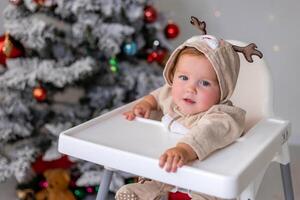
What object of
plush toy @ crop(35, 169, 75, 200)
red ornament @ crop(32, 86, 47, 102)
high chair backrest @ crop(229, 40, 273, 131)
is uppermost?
high chair backrest @ crop(229, 40, 273, 131)

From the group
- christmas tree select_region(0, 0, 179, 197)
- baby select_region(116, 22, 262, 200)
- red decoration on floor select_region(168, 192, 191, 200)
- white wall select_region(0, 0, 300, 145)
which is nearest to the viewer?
baby select_region(116, 22, 262, 200)

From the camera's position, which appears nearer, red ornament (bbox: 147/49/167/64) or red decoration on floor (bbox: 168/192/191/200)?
red decoration on floor (bbox: 168/192/191/200)

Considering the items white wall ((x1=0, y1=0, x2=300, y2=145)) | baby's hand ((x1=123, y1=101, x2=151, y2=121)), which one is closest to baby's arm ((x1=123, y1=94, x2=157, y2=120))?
baby's hand ((x1=123, y1=101, x2=151, y2=121))

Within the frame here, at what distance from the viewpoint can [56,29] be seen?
1.60 meters

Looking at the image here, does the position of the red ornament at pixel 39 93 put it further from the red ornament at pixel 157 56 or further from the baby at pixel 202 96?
the baby at pixel 202 96

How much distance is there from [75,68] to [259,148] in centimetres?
80

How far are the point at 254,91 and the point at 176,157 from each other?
48cm

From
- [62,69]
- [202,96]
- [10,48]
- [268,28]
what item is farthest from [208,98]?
[268,28]

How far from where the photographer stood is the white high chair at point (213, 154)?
84 cm

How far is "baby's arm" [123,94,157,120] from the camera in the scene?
1.16 m

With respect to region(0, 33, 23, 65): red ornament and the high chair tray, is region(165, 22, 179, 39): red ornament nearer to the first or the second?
region(0, 33, 23, 65): red ornament

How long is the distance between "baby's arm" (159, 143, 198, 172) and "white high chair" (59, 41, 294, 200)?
0.04ft

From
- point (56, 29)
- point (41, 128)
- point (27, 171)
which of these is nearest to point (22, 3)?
point (56, 29)

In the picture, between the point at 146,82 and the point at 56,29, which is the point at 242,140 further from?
the point at 56,29
